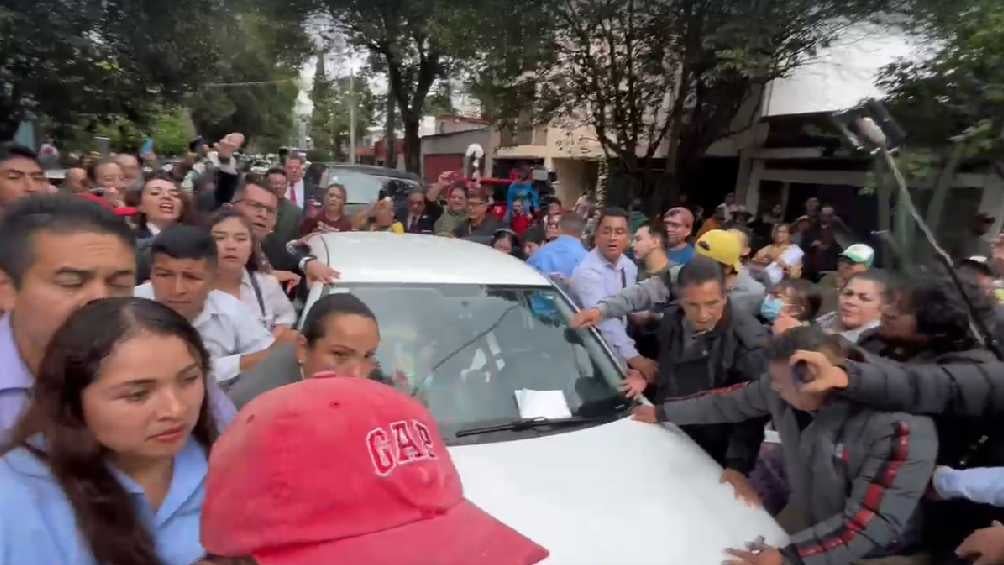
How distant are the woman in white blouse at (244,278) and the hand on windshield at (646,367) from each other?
1.62 m

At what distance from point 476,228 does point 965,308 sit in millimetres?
4422

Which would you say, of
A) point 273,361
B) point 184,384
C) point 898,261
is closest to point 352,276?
point 273,361

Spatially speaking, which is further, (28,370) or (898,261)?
(898,261)

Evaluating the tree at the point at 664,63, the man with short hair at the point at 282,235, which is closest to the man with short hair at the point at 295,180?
the man with short hair at the point at 282,235

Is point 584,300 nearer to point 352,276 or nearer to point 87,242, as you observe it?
point 352,276

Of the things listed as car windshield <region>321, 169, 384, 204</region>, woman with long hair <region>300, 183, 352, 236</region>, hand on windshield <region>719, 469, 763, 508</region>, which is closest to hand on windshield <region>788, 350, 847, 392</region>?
hand on windshield <region>719, 469, 763, 508</region>

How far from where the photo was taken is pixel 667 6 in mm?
10750

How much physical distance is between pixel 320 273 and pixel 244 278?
39 cm

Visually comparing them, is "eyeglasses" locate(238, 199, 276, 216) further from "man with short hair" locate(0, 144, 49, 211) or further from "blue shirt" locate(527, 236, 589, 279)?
"blue shirt" locate(527, 236, 589, 279)

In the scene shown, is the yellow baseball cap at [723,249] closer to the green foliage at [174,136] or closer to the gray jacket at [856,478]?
the gray jacket at [856,478]

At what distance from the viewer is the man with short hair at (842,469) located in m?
1.97

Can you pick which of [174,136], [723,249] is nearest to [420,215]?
[723,249]

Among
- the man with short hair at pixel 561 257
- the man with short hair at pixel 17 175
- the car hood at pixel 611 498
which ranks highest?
the man with short hair at pixel 17 175

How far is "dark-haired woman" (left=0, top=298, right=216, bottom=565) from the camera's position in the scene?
117 cm
